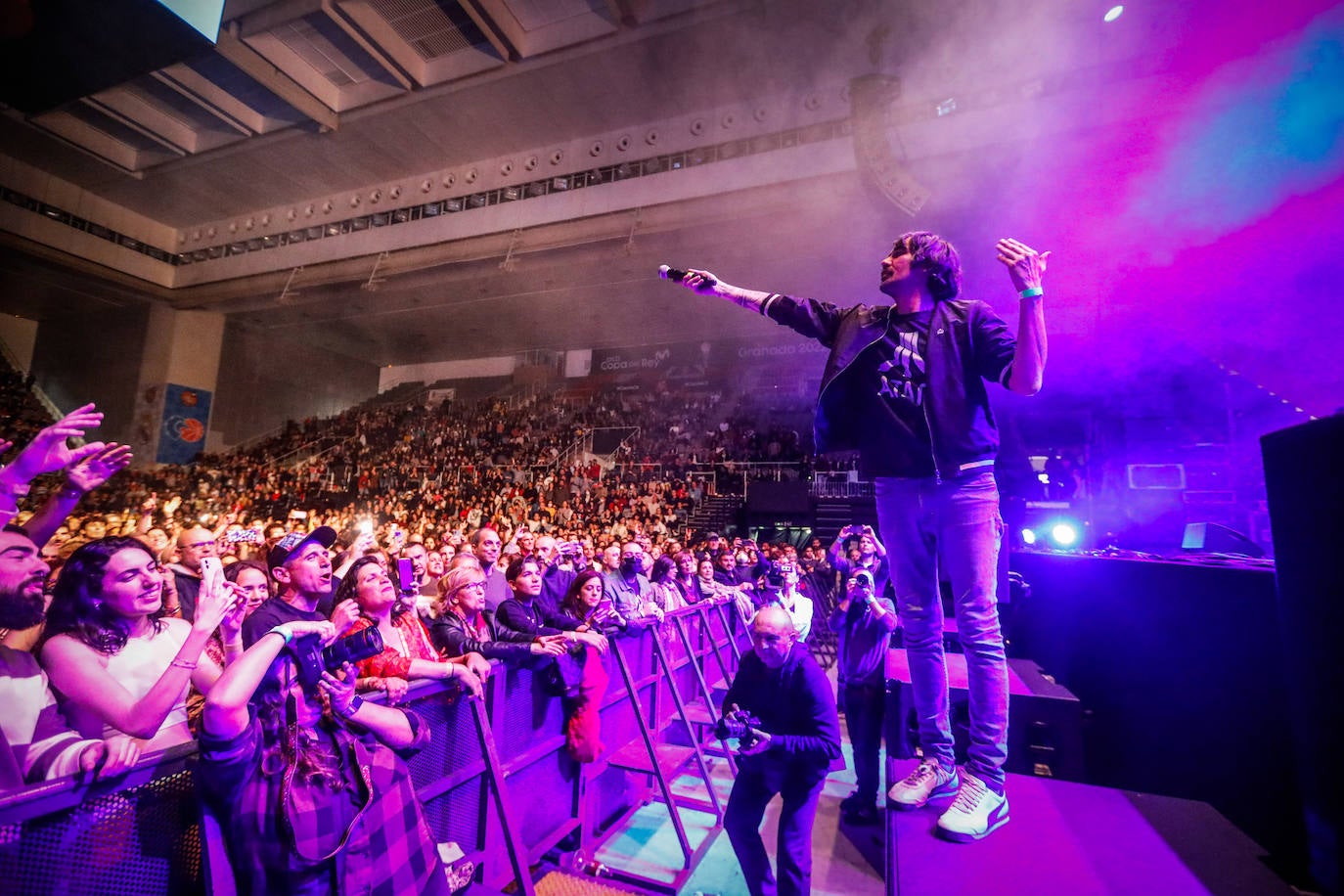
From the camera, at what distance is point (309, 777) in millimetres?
1650

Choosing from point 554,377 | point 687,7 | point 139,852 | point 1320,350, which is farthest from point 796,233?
point 139,852

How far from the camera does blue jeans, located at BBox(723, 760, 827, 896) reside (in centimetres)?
285

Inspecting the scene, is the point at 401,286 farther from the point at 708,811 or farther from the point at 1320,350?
the point at 1320,350

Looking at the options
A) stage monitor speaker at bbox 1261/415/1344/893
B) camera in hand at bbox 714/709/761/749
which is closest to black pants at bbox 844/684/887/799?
camera in hand at bbox 714/709/761/749

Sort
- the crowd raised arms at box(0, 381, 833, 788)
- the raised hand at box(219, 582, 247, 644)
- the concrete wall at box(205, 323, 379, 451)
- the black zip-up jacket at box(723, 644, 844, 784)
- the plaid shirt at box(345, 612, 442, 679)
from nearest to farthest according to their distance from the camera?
the crowd raised arms at box(0, 381, 833, 788) < the raised hand at box(219, 582, 247, 644) < the plaid shirt at box(345, 612, 442, 679) < the black zip-up jacket at box(723, 644, 844, 784) < the concrete wall at box(205, 323, 379, 451)

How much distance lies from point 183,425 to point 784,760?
17717 mm

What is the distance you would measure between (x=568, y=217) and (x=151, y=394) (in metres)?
12.2

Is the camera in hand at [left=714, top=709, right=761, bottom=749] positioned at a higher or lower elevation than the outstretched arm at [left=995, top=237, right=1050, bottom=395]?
lower

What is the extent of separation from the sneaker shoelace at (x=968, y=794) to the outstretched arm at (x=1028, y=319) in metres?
0.93

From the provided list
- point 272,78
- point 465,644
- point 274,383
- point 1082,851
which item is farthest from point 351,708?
Answer: point 274,383

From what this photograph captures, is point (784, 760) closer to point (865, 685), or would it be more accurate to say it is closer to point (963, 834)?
point (865, 685)

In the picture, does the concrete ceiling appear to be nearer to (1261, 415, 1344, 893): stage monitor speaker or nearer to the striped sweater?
(1261, 415, 1344, 893): stage monitor speaker

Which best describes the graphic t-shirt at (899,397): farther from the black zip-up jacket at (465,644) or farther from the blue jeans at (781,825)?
the black zip-up jacket at (465,644)

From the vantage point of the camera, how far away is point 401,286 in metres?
12.5
